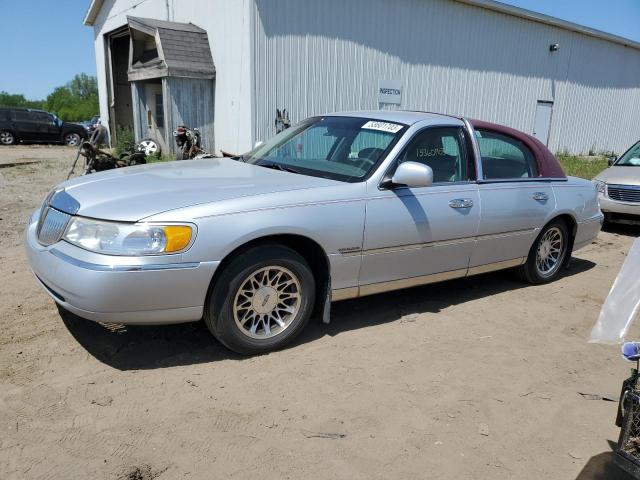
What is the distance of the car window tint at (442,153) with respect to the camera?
4.38 metres

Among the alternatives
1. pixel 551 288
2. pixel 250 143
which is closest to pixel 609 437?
pixel 551 288

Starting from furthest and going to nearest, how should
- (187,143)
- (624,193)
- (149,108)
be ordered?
1. (149,108)
2. (187,143)
3. (624,193)

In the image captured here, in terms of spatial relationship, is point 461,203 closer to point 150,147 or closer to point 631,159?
point 631,159

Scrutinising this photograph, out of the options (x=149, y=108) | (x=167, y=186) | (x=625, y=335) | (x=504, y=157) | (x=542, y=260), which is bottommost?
(x=542, y=260)

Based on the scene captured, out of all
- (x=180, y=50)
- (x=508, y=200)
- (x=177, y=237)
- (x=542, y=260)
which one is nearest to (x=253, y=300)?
(x=177, y=237)

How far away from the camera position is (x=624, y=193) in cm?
845

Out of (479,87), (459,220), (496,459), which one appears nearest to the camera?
(496,459)

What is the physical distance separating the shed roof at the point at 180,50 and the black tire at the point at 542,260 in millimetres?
9119

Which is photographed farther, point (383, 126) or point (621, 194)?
point (621, 194)

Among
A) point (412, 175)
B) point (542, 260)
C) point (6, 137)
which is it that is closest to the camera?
point (412, 175)

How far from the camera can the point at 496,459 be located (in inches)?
110

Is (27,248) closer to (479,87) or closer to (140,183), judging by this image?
(140,183)

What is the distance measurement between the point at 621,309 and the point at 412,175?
1.93 m

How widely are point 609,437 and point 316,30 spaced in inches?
413
